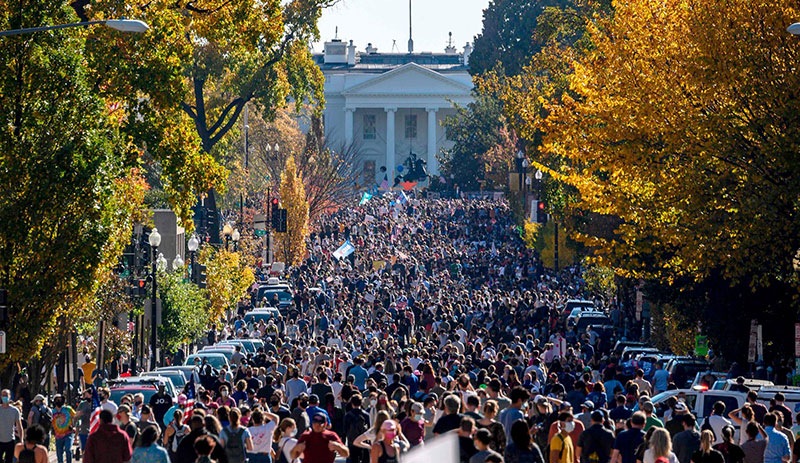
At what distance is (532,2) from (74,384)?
295ft

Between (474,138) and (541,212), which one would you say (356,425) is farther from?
(474,138)

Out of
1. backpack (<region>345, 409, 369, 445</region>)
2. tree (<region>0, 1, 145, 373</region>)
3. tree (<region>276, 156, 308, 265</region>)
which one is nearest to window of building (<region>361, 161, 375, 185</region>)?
tree (<region>276, 156, 308, 265</region>)

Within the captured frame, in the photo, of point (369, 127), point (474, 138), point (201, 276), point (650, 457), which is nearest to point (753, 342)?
point (650, 457)

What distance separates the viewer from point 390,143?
179 m

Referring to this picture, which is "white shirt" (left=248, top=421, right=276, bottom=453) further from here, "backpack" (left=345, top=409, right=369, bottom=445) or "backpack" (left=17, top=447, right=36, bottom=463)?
"backpack" (left=345, top=409, right=369, bottom=445)

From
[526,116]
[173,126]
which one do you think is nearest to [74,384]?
[173,126]

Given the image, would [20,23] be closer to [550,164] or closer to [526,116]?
[526,116]

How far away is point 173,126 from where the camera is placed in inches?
1177

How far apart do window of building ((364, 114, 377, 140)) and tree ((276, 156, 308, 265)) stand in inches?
4149

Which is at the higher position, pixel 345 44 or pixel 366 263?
pixel 345 44

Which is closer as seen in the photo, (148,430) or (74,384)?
(148,430)

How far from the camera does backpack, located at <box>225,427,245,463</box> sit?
1739 centimetres

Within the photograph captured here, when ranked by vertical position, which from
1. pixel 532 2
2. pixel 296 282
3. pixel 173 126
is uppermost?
pixel 532 2

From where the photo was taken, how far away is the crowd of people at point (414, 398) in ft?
54.6
